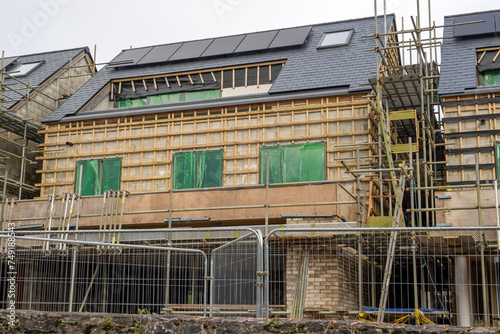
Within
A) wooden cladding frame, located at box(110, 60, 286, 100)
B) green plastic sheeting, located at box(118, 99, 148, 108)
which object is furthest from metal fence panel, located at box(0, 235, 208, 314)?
green plastic sheeting, located at box(118, 99, 148, 108)

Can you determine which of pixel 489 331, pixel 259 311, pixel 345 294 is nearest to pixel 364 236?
pixel 345 294

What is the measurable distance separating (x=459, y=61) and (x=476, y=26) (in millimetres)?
2288

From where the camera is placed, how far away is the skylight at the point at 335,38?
2613cm

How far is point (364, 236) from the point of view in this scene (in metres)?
15.3

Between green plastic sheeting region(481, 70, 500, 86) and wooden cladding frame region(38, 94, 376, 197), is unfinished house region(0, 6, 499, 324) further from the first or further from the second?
green plastic sheeting region(481, 70, 500, 86)

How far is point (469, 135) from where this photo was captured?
2061 centimetres

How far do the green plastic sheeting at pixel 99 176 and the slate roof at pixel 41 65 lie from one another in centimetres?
497

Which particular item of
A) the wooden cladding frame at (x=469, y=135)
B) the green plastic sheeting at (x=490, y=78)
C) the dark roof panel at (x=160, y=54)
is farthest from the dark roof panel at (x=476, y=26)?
the dark roof panel at (x=160, y=54)

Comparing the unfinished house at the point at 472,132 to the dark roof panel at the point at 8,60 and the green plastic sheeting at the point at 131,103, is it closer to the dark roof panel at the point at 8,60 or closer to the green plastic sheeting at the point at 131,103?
the green plastic sheeting at the point at 131,103

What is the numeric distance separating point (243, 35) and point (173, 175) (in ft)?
28.1

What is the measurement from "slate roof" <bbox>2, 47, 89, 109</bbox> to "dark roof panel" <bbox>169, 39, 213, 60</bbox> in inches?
220

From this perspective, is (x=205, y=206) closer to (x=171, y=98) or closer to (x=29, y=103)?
(x=171, y=98)

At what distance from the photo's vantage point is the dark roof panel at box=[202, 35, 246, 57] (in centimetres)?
2794

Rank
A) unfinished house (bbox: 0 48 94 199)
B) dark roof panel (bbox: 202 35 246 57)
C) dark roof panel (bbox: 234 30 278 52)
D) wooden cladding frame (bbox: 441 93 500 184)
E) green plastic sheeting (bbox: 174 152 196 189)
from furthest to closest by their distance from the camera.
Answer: dark roof panel (bbox: 202 35 246 57), dark roof panel (bbox: 234 30 278 52), unfinished house (bbox: 0 48 94 199), green plastic sheeting (bbox: 174 152 196 189), wooden cladding frame (bbox: 441 93 500 184)
